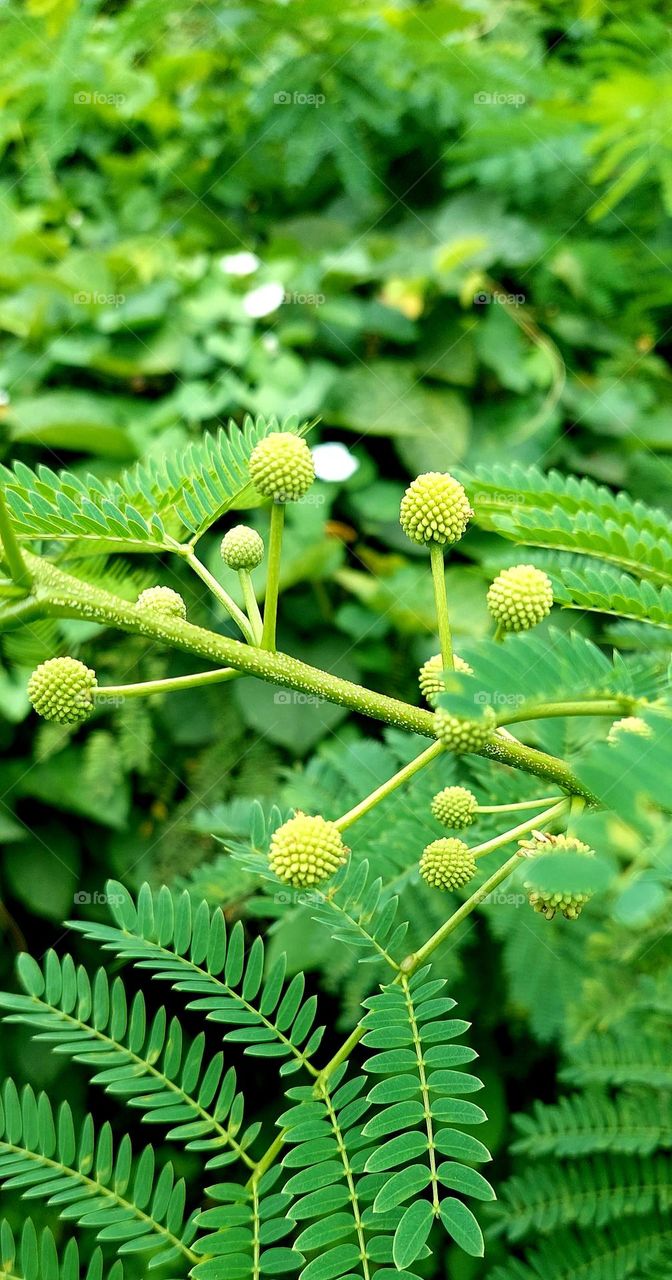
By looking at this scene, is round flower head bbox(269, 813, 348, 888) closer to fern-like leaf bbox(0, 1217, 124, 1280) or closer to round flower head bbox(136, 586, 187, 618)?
round flower head bbox(136, 586, 187, 618)

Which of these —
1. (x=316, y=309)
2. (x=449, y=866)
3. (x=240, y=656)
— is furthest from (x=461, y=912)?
(x=316, y=309)

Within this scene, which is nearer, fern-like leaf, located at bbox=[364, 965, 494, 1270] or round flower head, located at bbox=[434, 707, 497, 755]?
round flower head, located at bbox=[434, 707, 497, 755]

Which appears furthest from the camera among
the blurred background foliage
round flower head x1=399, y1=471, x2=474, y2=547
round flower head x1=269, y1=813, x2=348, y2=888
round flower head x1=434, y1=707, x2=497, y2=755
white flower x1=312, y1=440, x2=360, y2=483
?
white flower x1=312, y1=440, x2=360, y2=483

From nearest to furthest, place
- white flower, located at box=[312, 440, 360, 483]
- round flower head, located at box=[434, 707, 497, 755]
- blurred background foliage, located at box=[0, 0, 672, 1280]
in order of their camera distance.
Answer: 1. round flower head, located at box=[434, 707, 497, 755]
2. blurred background foliage, located at box=[0, 0, 672, 1280]
3. white flower, located at box=[312, 440, 360, 483]

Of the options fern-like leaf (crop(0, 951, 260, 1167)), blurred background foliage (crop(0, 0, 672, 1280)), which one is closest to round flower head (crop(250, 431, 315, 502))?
fern-like leaf (crop(0, 951, 260, 1167))

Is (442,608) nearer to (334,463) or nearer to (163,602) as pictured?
(163,602)

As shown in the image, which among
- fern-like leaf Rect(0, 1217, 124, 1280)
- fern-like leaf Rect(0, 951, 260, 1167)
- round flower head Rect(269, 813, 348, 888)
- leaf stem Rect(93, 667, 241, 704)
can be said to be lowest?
fern-like leaf Rect(0, 1217, 124, 1280)
